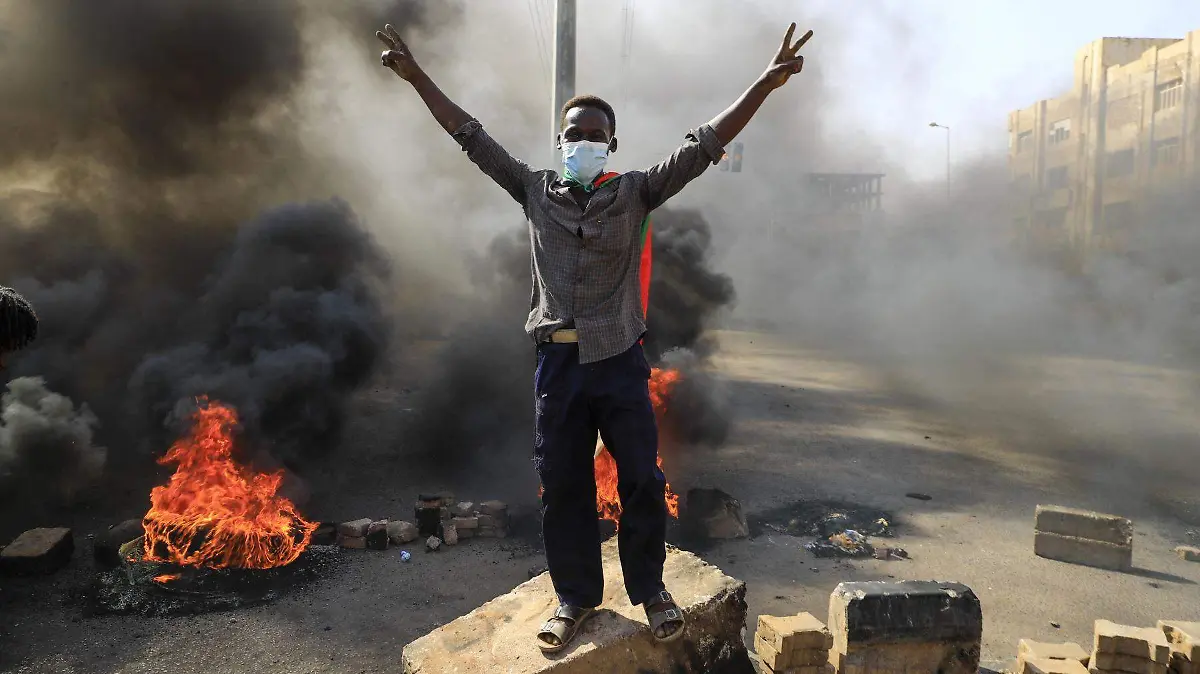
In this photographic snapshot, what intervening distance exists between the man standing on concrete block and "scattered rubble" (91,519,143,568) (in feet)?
17.9

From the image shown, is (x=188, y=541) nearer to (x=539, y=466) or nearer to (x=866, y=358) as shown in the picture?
(x=539, y=466)

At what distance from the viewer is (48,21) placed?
11.5 metres

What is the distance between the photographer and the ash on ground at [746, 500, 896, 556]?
6.62 metres

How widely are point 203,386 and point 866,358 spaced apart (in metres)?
15.1

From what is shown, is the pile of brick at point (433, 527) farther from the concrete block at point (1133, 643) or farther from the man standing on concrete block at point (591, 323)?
the concrete block at point (1133, 643)

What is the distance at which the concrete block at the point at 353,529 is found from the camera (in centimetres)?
700

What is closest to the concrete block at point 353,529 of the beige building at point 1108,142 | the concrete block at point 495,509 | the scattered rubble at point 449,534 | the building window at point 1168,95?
the scattered rubble at point 449,534

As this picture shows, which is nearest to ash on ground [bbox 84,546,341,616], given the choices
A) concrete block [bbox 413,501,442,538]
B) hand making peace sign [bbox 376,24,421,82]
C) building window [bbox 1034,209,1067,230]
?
concrete block [bbox 413,501,442,538]

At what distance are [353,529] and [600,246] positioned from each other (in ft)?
17.4

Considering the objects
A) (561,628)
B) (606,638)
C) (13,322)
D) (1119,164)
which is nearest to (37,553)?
(13,322)

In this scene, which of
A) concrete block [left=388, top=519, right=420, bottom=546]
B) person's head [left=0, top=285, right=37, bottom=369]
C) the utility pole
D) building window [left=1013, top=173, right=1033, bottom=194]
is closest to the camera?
person's head [left=0, top=285, right=37, bottom=369]

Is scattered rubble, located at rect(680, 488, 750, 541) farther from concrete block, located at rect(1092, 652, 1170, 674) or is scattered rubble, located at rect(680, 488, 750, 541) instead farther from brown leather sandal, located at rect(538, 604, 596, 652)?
brown leather sandal, located at rect(538, 604, 596, 652)

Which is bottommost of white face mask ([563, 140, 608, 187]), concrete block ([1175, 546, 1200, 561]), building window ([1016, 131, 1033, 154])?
concrete block ([1175, 546, 1200, 561])

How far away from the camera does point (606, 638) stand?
112 inches
